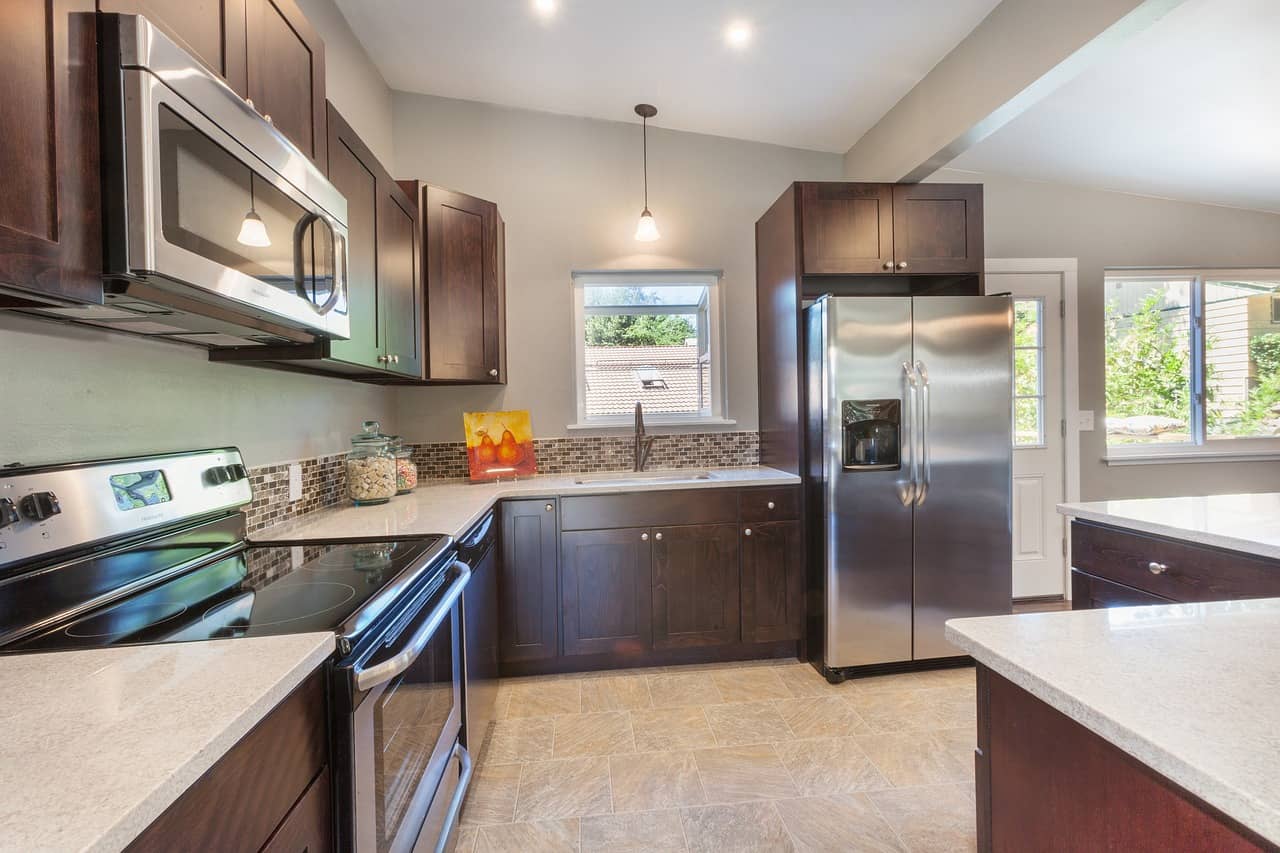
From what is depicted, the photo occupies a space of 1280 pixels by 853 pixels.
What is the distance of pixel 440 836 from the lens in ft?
4.23

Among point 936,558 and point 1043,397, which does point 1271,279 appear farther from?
point 936,558

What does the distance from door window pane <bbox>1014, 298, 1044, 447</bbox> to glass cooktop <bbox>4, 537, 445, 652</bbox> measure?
3380 millimetres

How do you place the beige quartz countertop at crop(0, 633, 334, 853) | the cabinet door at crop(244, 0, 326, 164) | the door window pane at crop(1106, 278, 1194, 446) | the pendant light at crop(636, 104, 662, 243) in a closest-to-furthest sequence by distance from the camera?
the beige quartz countertop at crop(0, 633, 334, 853) → the cabinet door at crop(244, 0, 326, 164) → the pendant light at crop(636, 104, 662, 243) → the door window pane at crop(1106, 278, 1194, 446)

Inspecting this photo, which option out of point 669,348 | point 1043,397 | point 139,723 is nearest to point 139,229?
point 139,723

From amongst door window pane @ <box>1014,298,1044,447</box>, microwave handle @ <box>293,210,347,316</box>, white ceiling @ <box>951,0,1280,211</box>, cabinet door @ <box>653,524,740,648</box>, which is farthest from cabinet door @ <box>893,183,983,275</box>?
microwave handle @ <box>293,210,347,316</box>

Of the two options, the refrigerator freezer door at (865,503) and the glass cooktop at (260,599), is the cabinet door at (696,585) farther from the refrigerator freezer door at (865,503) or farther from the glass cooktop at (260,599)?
the glass cooktop at (260,599)

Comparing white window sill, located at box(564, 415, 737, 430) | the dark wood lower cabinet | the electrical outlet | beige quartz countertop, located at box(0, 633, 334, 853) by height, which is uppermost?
white window sill, located at box(564, 415, 737, 430)

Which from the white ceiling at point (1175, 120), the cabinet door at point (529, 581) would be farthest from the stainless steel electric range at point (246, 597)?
the white ceiling at point (1175, 120)

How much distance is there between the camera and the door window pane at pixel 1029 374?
3205 mm

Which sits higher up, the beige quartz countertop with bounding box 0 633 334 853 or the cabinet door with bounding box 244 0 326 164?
the cabinet door with bounding box 244 0 326 164

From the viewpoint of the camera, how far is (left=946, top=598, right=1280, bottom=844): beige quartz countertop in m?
0.48

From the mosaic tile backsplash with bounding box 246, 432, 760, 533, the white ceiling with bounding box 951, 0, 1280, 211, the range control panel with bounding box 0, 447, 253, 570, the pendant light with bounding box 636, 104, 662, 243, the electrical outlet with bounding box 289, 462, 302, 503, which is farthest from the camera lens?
the mosaic tile backsplash with bounding box 246, 432, 760, 533

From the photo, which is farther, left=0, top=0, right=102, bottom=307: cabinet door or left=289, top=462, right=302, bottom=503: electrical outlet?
left=289, top=462, right=302, bottom=503: electrical outlet

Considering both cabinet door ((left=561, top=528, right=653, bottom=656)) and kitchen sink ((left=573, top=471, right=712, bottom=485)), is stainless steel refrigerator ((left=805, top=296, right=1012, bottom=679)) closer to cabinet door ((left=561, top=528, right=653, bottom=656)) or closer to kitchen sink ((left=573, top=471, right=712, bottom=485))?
kitchen sink ((left=573, top=471, right=712, bottom=485))
